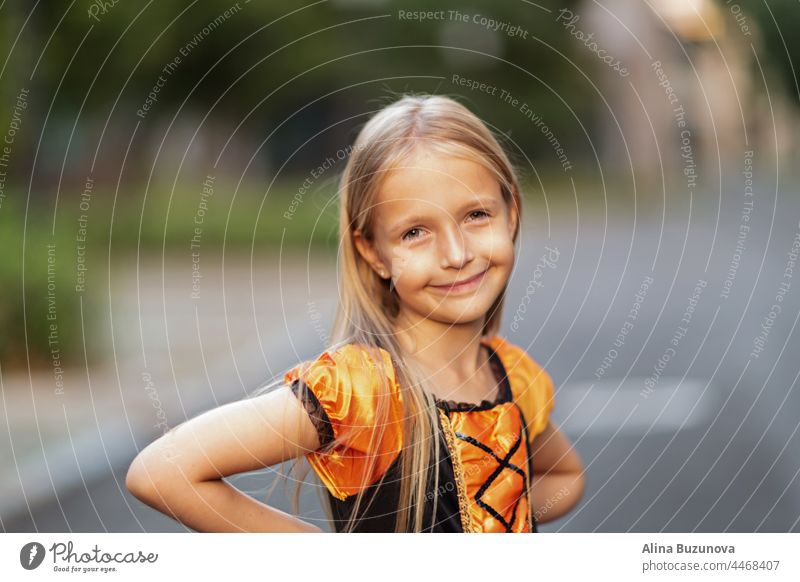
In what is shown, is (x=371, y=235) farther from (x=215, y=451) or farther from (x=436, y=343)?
(x=215, y=451)

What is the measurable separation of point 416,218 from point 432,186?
5 cm

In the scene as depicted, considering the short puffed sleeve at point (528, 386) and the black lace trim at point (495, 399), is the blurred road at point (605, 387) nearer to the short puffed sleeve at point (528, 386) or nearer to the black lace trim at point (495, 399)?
the black lace trim at point (495, 399)

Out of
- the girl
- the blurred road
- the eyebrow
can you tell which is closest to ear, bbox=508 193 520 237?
the girl

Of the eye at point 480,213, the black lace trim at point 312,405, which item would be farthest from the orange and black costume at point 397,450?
the eye at point 480,213

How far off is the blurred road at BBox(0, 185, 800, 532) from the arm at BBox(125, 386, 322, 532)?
0.78 ft

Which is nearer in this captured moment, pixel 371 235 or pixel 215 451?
pixel 215 451

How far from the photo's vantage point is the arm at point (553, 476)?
6.58ft

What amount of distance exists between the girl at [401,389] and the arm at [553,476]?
19 centimetres

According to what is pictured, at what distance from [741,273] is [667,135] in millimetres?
16755

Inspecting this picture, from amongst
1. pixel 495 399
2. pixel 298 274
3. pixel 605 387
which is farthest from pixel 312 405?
pixel 298 274

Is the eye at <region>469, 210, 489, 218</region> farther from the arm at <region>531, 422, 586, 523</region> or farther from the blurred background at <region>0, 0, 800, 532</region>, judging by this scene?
the arm at <region>531, 422, 586, 523</region>

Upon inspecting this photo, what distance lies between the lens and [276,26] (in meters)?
17.5

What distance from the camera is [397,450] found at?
65.4 inches
